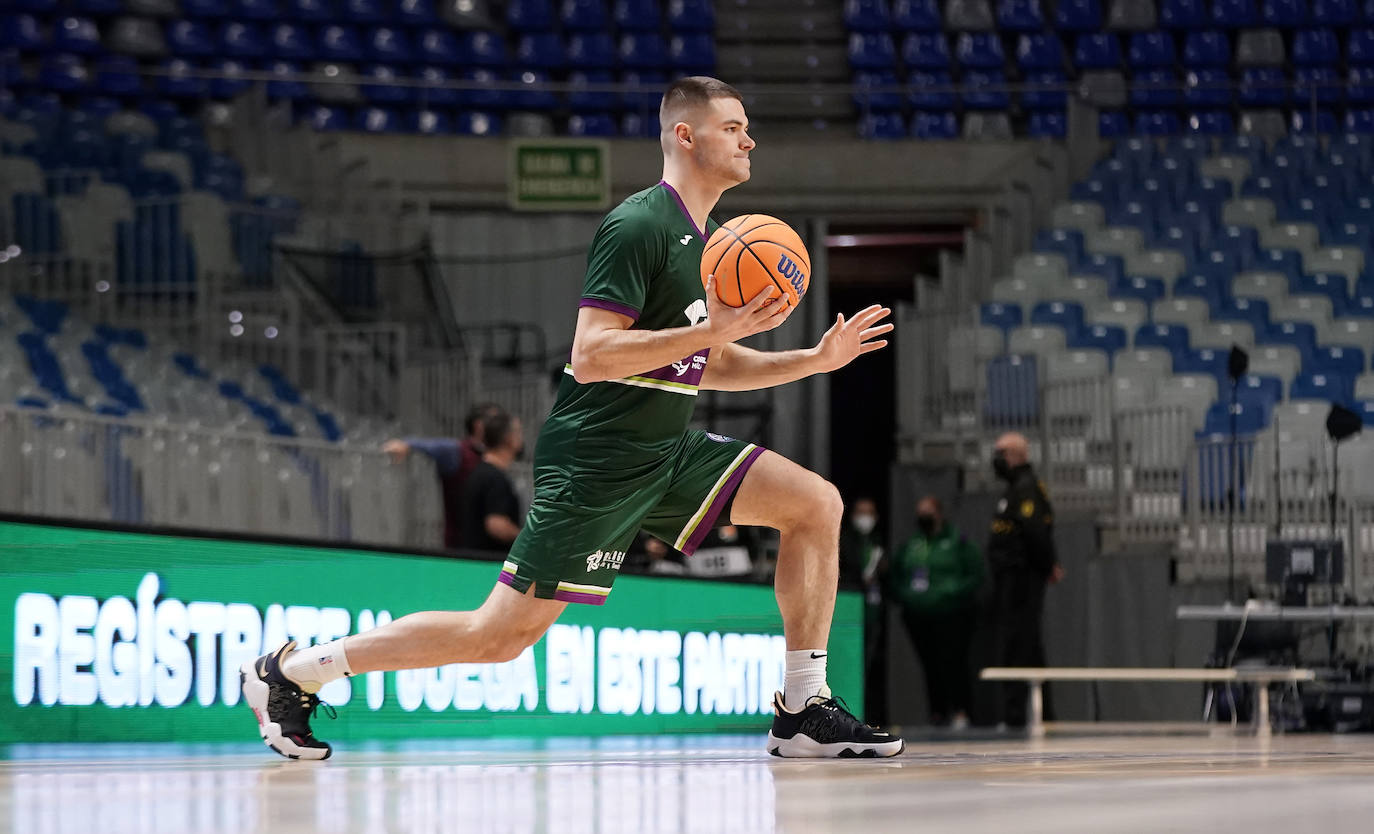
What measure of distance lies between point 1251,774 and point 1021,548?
7540 mm

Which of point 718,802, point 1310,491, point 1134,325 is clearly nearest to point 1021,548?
point 1310,491

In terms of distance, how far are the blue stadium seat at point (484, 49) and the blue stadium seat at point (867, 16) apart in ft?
12.7

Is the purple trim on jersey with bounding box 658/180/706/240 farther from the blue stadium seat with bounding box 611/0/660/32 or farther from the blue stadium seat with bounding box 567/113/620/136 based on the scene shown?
the blue stadium seat with bounding box 611/0/660/32

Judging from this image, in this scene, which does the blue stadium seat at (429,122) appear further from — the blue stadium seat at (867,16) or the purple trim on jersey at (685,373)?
the purple trim on jersey at (685,373)

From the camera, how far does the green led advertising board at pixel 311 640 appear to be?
5734 millimetres

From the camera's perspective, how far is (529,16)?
742 inches

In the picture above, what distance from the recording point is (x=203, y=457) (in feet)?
27.5

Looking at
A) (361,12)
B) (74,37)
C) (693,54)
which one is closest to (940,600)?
(693,54)

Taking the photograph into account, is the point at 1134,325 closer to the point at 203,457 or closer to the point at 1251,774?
the point at 203,457

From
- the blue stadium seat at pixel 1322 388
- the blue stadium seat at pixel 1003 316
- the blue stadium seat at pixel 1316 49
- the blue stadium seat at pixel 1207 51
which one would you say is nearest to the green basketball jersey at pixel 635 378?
the blue stadium seat at pixel 1322 388

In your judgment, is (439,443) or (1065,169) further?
(1065,169)

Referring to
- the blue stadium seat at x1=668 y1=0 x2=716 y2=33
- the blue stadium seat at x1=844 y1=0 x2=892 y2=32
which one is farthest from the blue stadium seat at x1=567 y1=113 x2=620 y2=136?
the blue stadium seat at x1=844 y1=0 x2=892 y2=32

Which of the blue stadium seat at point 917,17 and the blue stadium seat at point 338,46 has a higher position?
the blue stadium seat at point 917,17

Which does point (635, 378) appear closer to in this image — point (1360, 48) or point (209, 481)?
point (209, 481)
